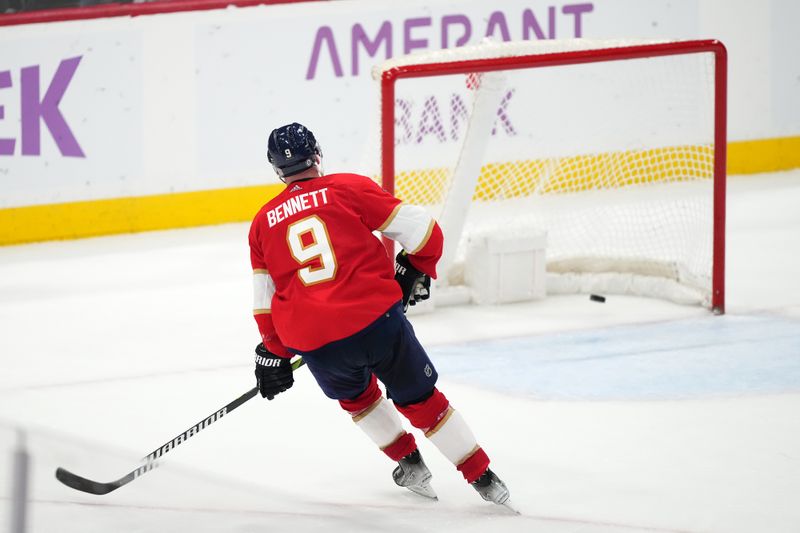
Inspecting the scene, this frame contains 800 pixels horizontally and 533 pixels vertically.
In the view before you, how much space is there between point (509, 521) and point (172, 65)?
439cm

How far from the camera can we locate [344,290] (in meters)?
3.18

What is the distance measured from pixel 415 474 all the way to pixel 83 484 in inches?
32.5

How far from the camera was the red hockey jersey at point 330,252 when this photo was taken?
318 centimetres

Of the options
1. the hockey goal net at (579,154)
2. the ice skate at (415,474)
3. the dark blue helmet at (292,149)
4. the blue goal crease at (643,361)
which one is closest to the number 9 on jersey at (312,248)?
the dark blue helmet at (292,149)

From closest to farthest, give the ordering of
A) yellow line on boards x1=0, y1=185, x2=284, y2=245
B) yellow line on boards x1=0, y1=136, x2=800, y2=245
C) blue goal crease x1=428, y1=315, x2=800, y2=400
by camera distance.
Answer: blue goal crease x1=428, y1=315, x2=800, y2=400 < yellow line on boards x1=0, y1=136, x2=800, y2=245 < yellow line on boards x1=0, y1=185, x2=284, y2=245

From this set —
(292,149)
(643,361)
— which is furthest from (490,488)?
(643,361)

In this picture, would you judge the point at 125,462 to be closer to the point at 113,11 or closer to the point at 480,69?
the point at 480,69

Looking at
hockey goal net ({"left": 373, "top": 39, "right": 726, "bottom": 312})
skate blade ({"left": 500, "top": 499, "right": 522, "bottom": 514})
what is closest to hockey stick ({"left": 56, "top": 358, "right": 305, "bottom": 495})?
skate blade ({"left": 500, "top": 499, "right": 522, "bottom": 514})

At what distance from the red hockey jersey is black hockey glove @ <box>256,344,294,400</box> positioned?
9 cm

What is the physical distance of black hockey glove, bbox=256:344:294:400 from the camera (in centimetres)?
334

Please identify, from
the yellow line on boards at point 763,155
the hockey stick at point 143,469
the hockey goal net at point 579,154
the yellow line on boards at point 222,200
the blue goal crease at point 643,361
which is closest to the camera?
the hockey stick at point 143,469

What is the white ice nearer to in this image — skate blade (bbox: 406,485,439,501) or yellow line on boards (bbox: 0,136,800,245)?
skate blade (bbox: 406,485,439,501)

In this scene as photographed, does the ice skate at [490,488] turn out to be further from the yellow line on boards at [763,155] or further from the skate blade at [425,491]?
the yellow line on boards at [763,155]

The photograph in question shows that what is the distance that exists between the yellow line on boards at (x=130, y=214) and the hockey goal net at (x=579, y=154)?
960 millimetres
